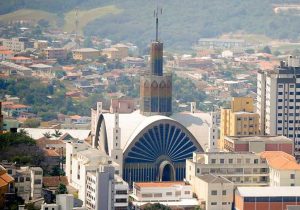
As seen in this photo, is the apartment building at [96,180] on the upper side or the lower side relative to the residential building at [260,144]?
lower

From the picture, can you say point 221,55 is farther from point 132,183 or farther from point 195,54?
point 132,183

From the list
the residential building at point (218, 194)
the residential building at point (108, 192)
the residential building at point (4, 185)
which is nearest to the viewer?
the residential building at point (4, 185)

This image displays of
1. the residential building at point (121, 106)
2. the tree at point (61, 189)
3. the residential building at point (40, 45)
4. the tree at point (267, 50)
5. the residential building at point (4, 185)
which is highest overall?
the residential building at point (40, 45)

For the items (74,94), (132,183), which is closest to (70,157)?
(132,183)

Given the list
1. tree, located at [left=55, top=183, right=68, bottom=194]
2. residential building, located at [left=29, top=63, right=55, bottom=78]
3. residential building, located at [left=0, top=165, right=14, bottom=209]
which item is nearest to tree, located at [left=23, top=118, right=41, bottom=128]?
residential building, located at [left=29, top=63, right=55, bottom=78]

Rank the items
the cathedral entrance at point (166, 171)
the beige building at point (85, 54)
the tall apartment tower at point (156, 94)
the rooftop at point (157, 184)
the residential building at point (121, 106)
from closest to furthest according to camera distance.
Result: the rooftop at point (157, 184) < the cathedral entrance at point (166, 171) < the tall apartment tower at point (156, 94) < the residential building at point (121, 106) < the beige building at point (85, 54)

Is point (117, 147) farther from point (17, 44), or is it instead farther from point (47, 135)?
point (17, 44)

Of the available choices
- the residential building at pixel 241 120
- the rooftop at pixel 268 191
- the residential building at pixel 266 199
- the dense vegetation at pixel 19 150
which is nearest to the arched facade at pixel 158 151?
the residential building at pixel 241 120

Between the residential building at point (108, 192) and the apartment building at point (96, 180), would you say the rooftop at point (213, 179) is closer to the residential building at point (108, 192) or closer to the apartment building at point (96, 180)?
the apartment building at point (96, 180)

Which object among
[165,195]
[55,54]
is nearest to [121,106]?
[165,195]
